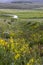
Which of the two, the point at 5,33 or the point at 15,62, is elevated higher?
the point at 15,62

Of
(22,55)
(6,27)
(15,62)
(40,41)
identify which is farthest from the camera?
(6,27)

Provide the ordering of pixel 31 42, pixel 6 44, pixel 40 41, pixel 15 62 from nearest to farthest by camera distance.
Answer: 1. pixel 15 62
2. pixel 6 44
3. pixel 31 42
4. pixel 40 41

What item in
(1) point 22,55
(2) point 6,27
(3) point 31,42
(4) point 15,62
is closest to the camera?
(4) point 15,62

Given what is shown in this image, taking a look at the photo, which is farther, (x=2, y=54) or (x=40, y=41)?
(x=40, y=41)

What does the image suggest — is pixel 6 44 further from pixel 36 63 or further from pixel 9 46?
pixel 36 63

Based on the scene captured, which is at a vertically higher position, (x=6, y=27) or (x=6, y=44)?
(x=6, y=44)

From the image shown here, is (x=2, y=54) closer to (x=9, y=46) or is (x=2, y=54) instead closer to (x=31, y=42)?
(x=9, y=46)

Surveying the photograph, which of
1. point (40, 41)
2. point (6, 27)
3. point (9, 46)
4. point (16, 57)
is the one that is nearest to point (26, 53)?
point (9, 46)

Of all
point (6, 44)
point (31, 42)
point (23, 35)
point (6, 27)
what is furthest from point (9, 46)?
point (6, 27)

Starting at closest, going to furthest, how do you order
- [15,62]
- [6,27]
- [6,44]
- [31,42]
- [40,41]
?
[15,62] < [6,44] < [31,42] < [40,41] < [6,27]
